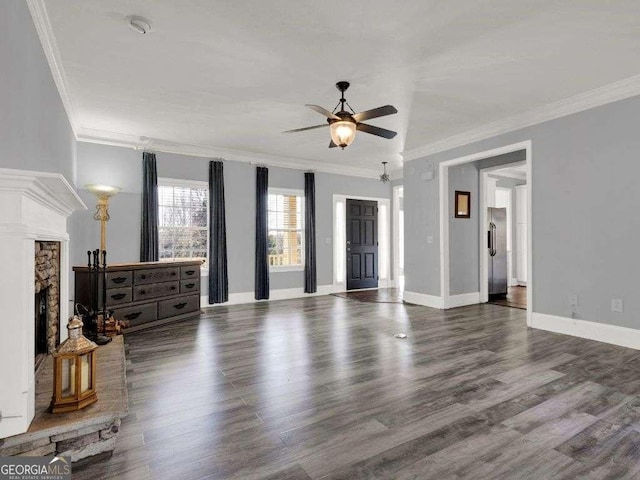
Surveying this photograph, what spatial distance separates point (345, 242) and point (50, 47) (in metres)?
5.92

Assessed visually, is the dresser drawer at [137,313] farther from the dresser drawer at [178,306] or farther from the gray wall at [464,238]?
the gray wall at [464,238]

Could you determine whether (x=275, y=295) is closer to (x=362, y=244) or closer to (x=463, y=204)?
(x=362, y=244)

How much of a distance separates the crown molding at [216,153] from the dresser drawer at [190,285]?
2218 millimetres

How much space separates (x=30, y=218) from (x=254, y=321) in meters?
3.36

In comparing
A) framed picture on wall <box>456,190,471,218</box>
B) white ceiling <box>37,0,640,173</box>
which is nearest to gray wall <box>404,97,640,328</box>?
white ceiling <box>37,0,640,173</box>

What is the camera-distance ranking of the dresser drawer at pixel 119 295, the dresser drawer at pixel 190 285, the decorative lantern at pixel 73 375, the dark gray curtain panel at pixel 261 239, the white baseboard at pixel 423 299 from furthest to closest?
the dark gray curtain panel at pixel 261 239 < the white baseboard at pixel 423 299 < the dresser drawer at pixel 190 285 < the dresser drawer at pixel 119 295 < the decorative lantern at pixel 73 375

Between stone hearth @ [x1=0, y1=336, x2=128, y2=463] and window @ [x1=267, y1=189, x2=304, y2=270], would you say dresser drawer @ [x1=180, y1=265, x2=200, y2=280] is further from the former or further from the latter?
stone hearth @ [x1=0, y1=336, x2=128, y2=463]

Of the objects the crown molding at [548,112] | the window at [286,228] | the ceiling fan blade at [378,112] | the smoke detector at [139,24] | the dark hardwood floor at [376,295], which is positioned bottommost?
the dark hardwood floor at [376,295]

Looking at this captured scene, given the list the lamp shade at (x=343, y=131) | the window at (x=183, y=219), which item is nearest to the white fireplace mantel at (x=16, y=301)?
the lamp shade at (x=343, y=131)

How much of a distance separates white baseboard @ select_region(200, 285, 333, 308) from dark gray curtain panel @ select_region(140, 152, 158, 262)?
1.18 meters

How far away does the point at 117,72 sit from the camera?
3439 mm

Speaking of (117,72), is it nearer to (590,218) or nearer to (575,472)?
(575,472)

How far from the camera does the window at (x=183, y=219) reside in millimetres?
5895

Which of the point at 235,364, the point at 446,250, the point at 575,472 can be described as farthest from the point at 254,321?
the point at 575,472
